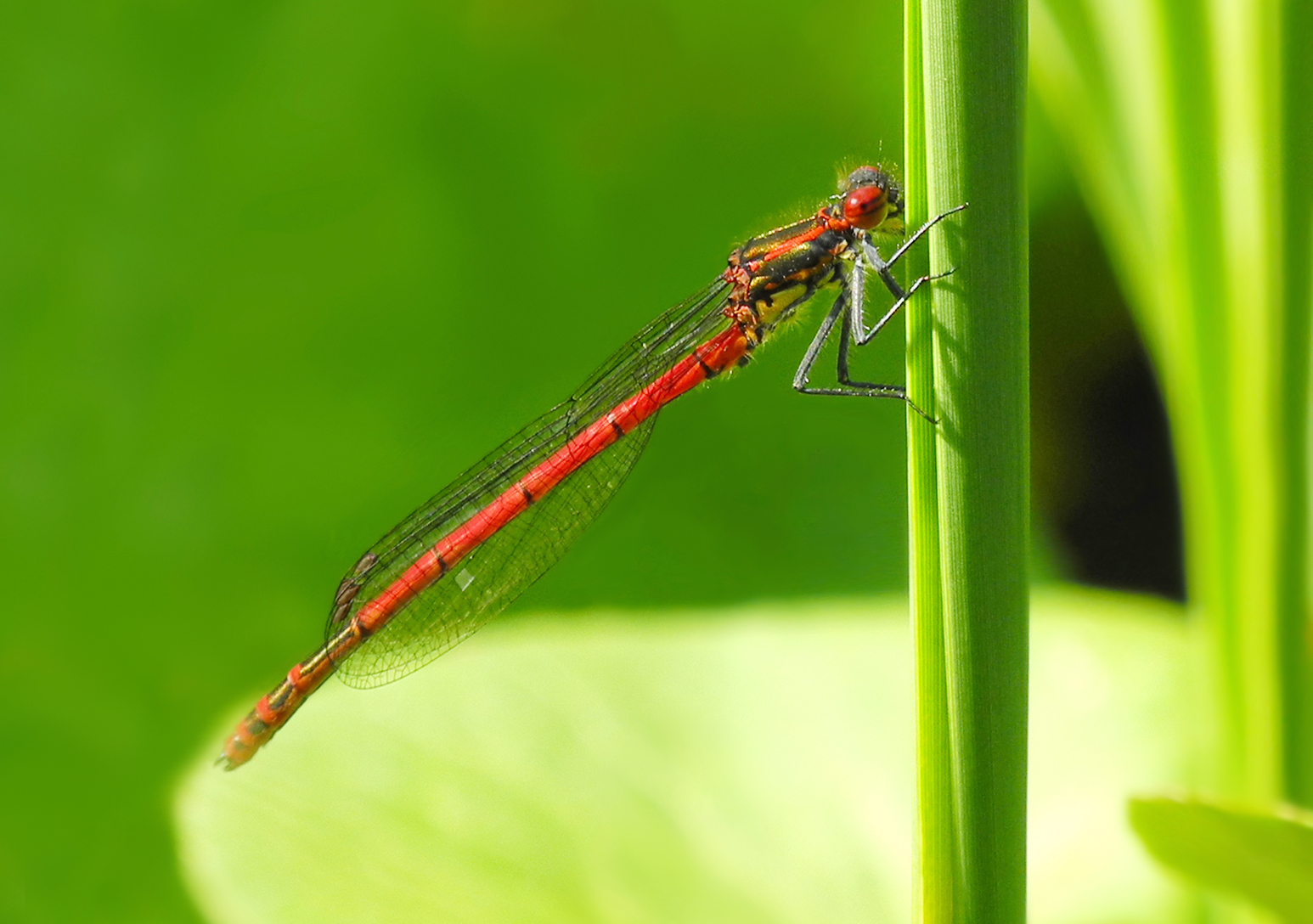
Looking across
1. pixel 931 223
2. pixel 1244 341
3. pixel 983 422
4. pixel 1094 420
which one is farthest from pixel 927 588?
pixel 1094 420

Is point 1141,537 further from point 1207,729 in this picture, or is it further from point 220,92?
point 220,92

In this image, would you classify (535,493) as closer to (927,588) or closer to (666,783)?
(666,783)

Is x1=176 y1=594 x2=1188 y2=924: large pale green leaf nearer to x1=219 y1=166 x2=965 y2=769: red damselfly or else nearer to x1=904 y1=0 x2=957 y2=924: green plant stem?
x1=219 y1=166 x2=965 y2=769: red damselfly

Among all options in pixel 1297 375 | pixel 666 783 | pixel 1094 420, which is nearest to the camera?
pixel 1297 375

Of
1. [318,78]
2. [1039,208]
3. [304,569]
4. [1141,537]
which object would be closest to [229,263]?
[318,78]

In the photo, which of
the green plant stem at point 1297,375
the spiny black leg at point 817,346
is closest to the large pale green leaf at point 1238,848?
the green plant stem at point 1297,375

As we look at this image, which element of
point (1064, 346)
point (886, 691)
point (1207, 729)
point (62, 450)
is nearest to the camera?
point (1207, 729)
